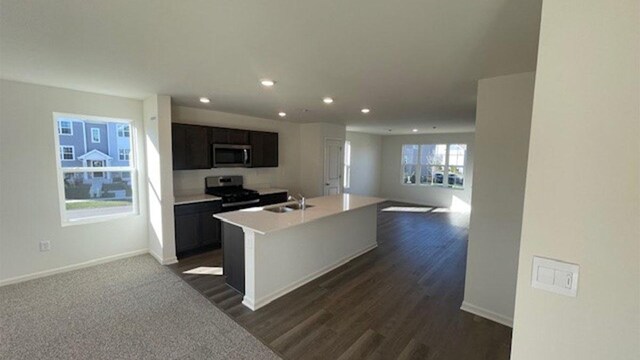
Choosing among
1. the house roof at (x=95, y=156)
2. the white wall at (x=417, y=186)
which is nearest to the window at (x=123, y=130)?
the house roof at (x=95, y=156)

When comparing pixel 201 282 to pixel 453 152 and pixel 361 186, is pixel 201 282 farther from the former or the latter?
pixel 453 152

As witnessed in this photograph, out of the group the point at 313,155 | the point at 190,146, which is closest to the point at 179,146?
the point at 190,146

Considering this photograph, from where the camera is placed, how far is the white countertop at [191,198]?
4.13 metres

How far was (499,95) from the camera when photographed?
2.56 meters

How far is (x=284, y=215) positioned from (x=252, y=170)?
271 cm

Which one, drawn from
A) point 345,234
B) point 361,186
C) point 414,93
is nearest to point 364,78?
point 414,93

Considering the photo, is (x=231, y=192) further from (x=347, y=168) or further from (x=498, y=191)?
(x=347, y=168)

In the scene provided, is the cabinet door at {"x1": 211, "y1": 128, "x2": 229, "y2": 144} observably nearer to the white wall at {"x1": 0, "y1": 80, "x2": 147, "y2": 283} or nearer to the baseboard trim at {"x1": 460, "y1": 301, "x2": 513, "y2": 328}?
the white wall at {"x1": 0, "y1": 80, "x2": 147, "y2": 283}

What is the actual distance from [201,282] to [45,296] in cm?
161

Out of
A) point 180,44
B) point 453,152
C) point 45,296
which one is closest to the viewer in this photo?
point 180,44

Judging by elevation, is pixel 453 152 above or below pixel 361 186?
above

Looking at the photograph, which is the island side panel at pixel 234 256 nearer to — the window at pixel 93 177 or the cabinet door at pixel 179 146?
the cabinet door at pixel 179 146

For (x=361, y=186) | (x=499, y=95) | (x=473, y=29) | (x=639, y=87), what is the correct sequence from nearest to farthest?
(x=639, y=87)
(x=473, y=29)
(x=499, y=95)
(x=361, y=186)

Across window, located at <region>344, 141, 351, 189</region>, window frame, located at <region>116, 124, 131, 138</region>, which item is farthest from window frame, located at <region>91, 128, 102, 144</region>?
window, located at <region>344, 141, 351, 189</region>
